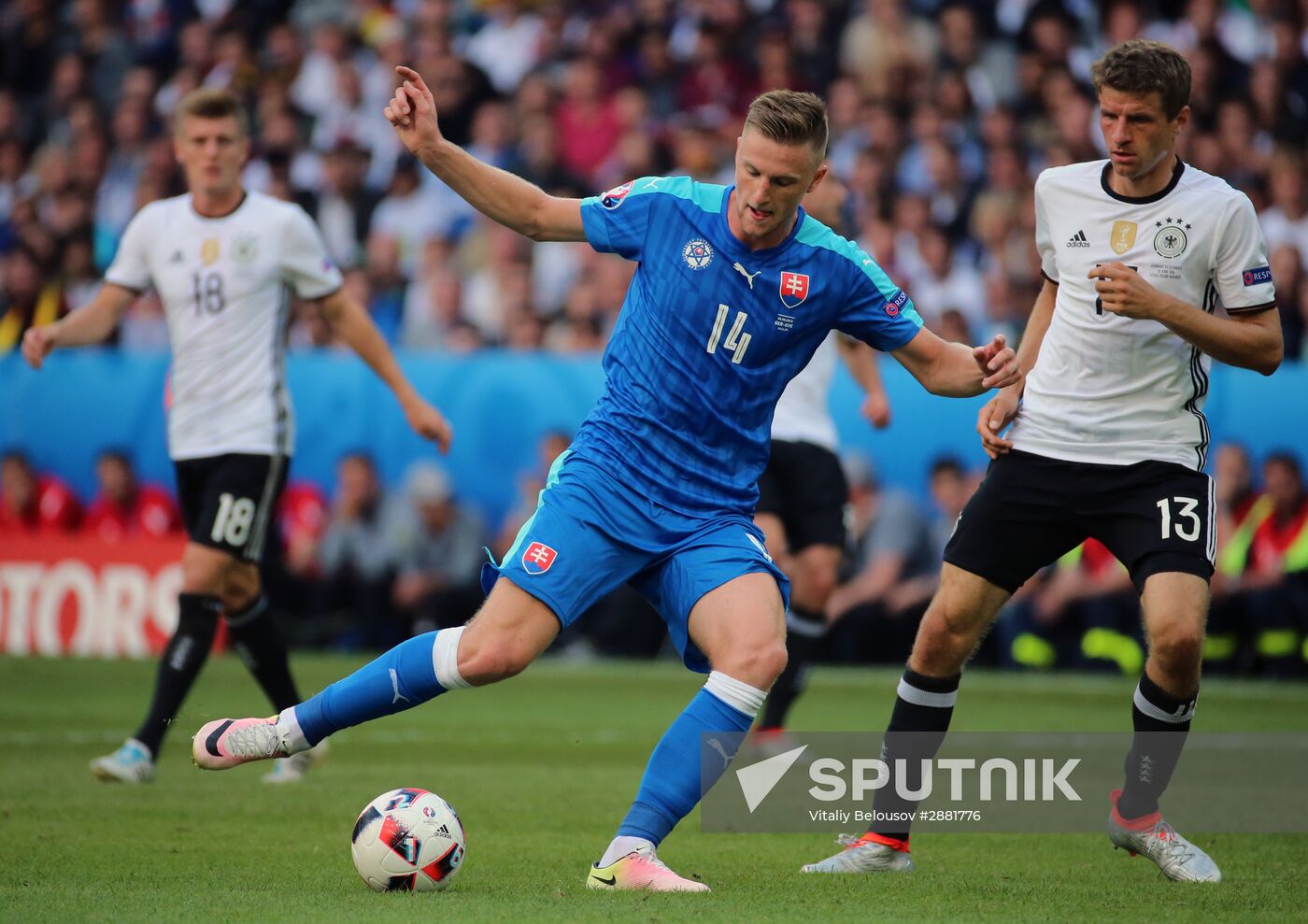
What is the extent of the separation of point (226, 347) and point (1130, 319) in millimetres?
4468

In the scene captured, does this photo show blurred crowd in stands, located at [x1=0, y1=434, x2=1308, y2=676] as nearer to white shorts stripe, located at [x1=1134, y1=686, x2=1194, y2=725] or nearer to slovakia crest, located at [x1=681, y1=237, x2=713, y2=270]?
white shorts stripe, located at [x1=1134, y1=686, x2=1194, y2=725]

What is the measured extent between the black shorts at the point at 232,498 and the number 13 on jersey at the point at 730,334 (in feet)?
11.3

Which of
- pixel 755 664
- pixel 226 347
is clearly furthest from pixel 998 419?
pixel 226 347

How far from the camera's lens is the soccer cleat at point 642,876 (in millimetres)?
5375

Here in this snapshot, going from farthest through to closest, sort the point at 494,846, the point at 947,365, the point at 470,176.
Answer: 1. the point at 494,846
2. the point at 947,365
3. the point at 470,176

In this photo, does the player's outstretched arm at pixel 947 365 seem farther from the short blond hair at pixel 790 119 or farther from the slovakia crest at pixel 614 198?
the slovakia crest at pixel 614 198

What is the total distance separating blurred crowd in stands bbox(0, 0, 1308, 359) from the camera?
15859 millimetres

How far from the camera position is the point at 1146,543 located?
238 inches

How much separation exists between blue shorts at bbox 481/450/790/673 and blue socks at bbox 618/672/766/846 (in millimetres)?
282

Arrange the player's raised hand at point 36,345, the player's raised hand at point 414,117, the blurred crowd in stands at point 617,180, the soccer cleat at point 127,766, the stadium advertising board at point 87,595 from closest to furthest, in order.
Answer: the player's raised hand at point 414,117 < the soccer cleat at point 127,766 < the player's raised hand at point 36,345 < the blurred crowd in stands at point 617,180 < the stadium advertising board at point 87,595

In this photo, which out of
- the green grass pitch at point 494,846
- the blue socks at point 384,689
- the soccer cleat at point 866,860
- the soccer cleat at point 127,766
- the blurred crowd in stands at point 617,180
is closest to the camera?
the green grass pitch at point 494,846

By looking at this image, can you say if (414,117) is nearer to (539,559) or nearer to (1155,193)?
(539,559)

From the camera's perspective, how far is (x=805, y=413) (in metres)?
Answer: 9.80

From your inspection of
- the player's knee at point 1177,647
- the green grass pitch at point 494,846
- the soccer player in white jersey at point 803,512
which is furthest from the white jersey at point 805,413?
the player's knee at point 1177,647
